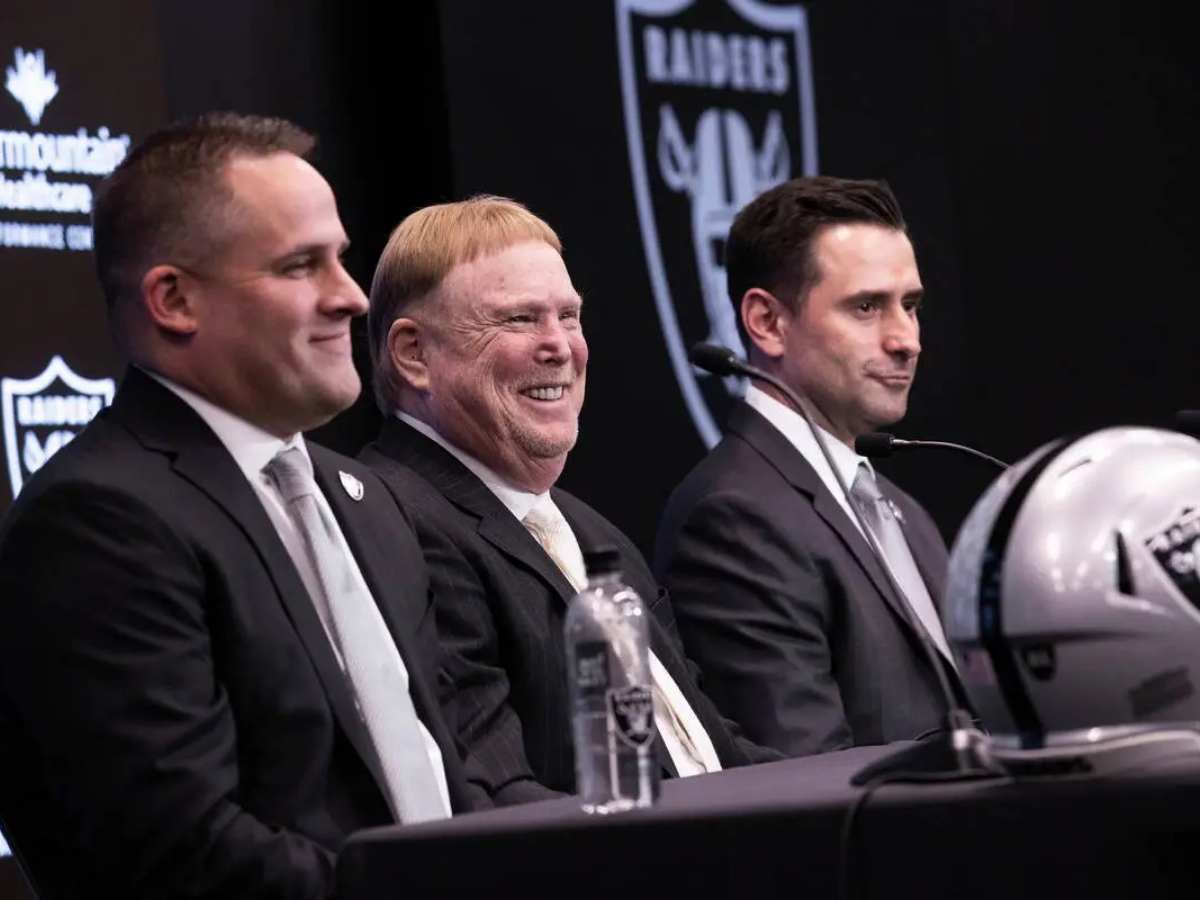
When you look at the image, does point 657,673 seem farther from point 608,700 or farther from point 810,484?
point 608,700

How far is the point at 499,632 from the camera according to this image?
3.39 m

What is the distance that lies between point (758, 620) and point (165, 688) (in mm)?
1502

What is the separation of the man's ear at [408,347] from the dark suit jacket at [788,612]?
2.06ft

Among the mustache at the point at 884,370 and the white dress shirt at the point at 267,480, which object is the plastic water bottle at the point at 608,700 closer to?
the white dress shirt at the point at 267,480

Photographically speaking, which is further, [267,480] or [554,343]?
[554,343]

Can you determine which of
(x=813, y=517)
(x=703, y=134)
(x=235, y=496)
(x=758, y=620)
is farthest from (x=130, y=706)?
(x=703, y=134)

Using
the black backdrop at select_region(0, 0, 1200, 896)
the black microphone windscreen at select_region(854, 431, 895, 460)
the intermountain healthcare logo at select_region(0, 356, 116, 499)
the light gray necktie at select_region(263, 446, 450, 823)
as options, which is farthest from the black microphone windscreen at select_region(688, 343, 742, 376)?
the black backdrop at select_region(0, 0, 1200, 896)

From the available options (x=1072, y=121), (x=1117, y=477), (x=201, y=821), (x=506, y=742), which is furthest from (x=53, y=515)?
(x=1072, y=121)

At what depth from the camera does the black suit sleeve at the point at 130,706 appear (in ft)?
8.36

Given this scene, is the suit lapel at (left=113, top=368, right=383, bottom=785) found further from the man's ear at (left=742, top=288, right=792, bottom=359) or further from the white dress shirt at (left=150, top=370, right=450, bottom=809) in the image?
the man's ear at (left=742, top=288, right=792, bottom=359)

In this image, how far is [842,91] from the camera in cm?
636

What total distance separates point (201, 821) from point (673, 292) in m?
3.32

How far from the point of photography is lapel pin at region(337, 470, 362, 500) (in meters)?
3.08

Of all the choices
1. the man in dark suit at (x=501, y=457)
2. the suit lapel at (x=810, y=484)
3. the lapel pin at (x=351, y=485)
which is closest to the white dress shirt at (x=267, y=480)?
the lapel pin at (x=351, y=485)
